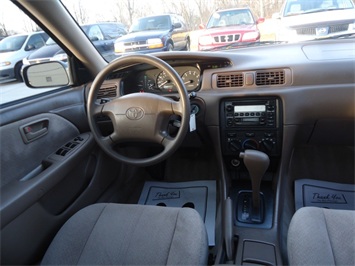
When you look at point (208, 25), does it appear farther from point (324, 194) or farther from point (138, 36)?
point (324, 194)

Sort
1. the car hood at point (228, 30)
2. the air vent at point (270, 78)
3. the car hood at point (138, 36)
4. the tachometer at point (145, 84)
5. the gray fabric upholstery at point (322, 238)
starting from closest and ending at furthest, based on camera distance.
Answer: the gray fabric upholstery at point (322, 238) → the air vent at point (270, 78) → the tachometer at point (145, 84) → the car hood at point (138, 36) → the car hood at point (228, 30)

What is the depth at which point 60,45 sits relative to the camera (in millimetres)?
1804

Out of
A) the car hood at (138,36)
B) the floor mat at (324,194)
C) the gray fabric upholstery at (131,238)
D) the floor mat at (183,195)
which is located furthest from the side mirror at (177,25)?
the gray fabric upholstery at (131,238)

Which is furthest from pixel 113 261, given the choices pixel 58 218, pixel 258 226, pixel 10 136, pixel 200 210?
pixel 200 210

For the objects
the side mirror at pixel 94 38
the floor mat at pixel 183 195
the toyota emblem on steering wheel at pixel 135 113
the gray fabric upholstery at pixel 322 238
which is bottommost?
the floor mat at pixel 183 195

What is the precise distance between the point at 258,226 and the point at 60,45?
1.62 m

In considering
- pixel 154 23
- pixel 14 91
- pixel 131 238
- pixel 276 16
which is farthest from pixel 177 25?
pixel 131 238

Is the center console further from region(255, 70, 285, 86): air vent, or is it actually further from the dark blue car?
the dark blue car

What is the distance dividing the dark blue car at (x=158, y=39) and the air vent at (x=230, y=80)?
77 cm

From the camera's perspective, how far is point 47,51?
192 centimetres

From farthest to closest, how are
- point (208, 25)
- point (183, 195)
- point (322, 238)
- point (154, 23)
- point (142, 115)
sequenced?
1. point (154, 23)
2. point (208, 25)
3. point (183, 195)
4. point (142, 115)
5. point (322, 238)

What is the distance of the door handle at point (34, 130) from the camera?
147 centimetres

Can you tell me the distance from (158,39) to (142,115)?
1.83 metres

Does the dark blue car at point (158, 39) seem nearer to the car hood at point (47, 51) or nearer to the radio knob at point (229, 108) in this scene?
the car hood at point (47, 51)
